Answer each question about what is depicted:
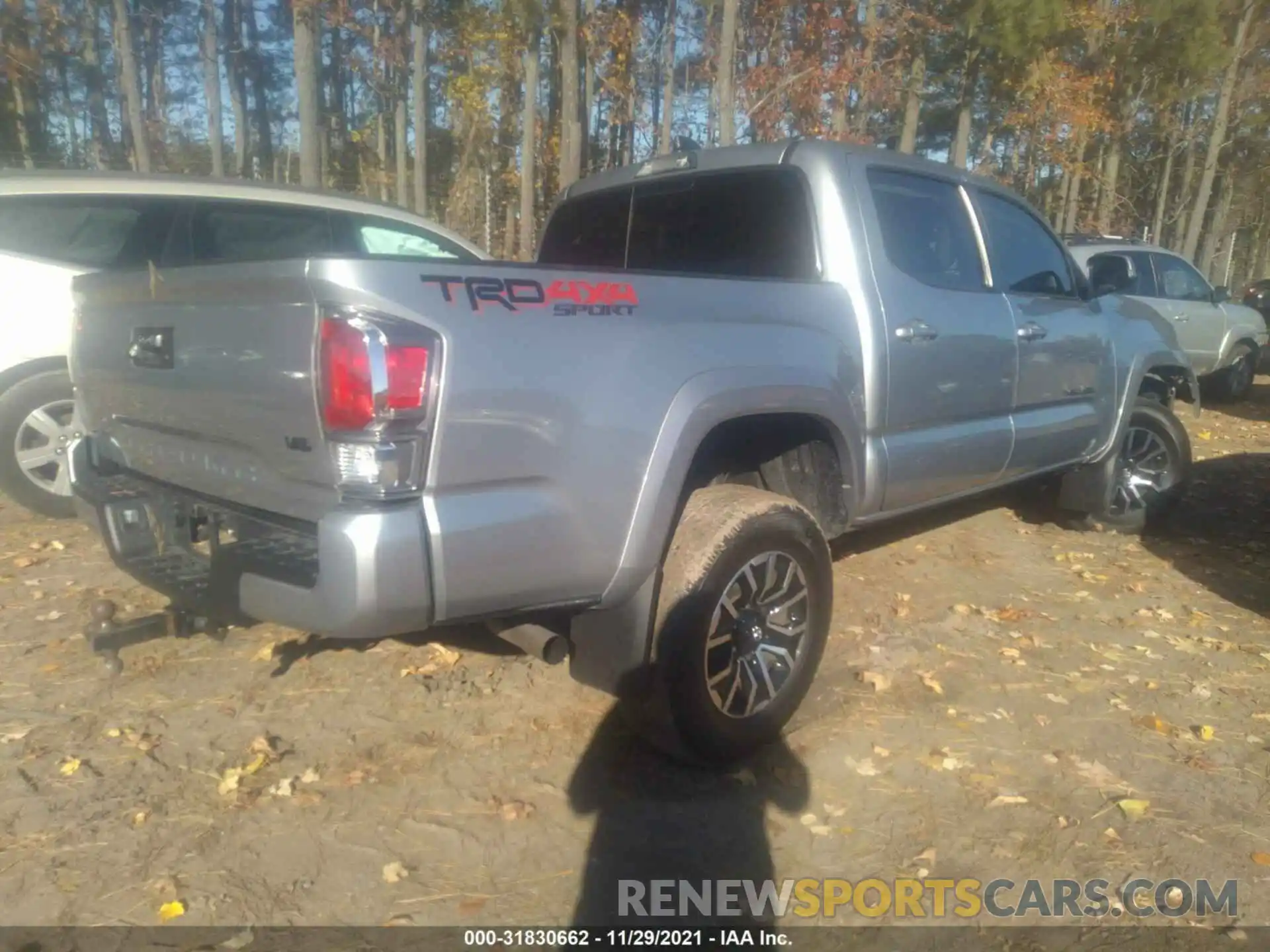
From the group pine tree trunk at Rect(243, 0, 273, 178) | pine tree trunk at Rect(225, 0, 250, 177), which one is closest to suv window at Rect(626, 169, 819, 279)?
pine tree trunk at Rect(225, 0, 250, 177)

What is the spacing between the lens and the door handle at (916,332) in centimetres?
369

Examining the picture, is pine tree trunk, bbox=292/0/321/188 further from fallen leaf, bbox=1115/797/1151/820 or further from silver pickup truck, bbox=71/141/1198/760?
fallen leaf, bbox=1115/797/1151/820

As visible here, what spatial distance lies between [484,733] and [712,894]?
107 cm

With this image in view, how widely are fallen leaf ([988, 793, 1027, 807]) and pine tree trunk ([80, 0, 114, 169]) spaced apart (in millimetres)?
25806

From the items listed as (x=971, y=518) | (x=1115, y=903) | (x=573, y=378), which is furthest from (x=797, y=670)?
(x=971, y=518)

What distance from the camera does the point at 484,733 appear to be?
10.9 ft

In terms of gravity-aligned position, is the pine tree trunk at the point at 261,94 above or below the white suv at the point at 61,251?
above

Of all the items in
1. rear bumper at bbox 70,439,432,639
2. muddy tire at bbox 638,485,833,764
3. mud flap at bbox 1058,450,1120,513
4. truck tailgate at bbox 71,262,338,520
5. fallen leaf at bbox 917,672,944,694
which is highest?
truck tailgate at bbox 71,262,338,520

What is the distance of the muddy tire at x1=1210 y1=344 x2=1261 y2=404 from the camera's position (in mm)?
11912

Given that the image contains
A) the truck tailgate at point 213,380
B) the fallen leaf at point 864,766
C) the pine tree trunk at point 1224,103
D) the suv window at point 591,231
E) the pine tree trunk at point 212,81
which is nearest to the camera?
the truck tailgate at point 213,380

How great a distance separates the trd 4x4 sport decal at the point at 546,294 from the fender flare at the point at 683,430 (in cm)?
33

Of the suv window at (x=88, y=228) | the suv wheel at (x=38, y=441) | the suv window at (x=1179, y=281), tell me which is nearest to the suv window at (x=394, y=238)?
the suv window at (x=88, y=228)

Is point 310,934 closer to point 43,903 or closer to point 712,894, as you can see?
point 43,903

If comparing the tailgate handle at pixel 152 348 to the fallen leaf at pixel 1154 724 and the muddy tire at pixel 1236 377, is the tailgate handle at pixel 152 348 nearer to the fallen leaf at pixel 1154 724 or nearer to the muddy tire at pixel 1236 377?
the fallen leaf at pixel 1154 724
